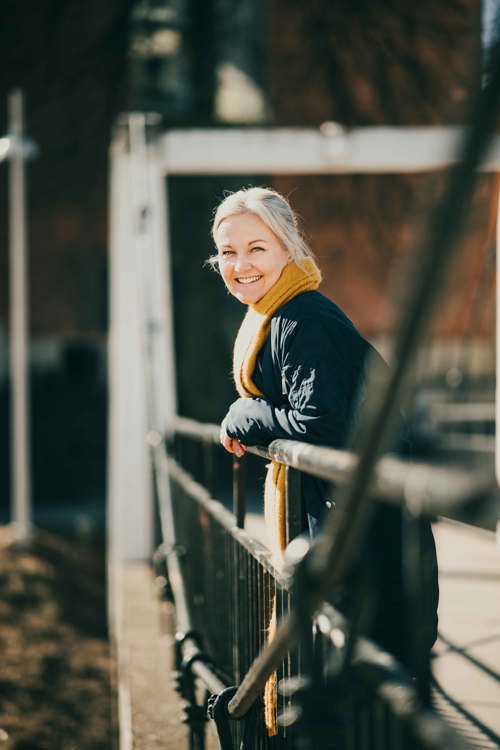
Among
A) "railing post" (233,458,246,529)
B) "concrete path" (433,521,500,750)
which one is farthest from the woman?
"concrete path" (433,521,500,750)

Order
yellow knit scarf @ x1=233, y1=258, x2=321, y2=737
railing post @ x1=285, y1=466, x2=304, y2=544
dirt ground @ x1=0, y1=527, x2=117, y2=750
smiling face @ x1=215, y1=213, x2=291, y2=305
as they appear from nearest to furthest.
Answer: railing post @ x1=285, y1=466, x2=304, y2=544
yellow knit scarf @ x1=233, y1=258, x2=321, y2=737
smiling face @ x1=215, y1=213, x2=291, y2=305
dirt ground @ x1=0, y1=527, x2=117, y2=750

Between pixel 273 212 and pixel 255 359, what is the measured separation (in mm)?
384

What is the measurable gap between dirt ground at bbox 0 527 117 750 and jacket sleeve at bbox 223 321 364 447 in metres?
2.91

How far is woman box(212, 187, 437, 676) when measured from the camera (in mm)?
2373

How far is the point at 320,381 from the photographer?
237 centimetres

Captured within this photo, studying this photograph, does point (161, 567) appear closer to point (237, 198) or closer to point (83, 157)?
point (237, 198)

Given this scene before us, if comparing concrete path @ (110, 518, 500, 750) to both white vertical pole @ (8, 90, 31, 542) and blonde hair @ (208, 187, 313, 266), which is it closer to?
blonde hair @ (208, 187, 313, 266)

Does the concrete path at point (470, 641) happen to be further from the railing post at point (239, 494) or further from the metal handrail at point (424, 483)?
the metal handrail at point (424, 483)

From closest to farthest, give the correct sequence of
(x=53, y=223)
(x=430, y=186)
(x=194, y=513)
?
(x=430, y=186), (x=194, y=513), (x=53, y=223)

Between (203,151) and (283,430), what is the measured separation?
4.85 metres

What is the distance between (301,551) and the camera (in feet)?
5.44

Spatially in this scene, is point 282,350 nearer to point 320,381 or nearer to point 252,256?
point 320,381

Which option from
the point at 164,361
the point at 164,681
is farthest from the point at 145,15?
the point at 164,681

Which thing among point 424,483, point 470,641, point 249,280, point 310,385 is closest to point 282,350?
point 310,385
